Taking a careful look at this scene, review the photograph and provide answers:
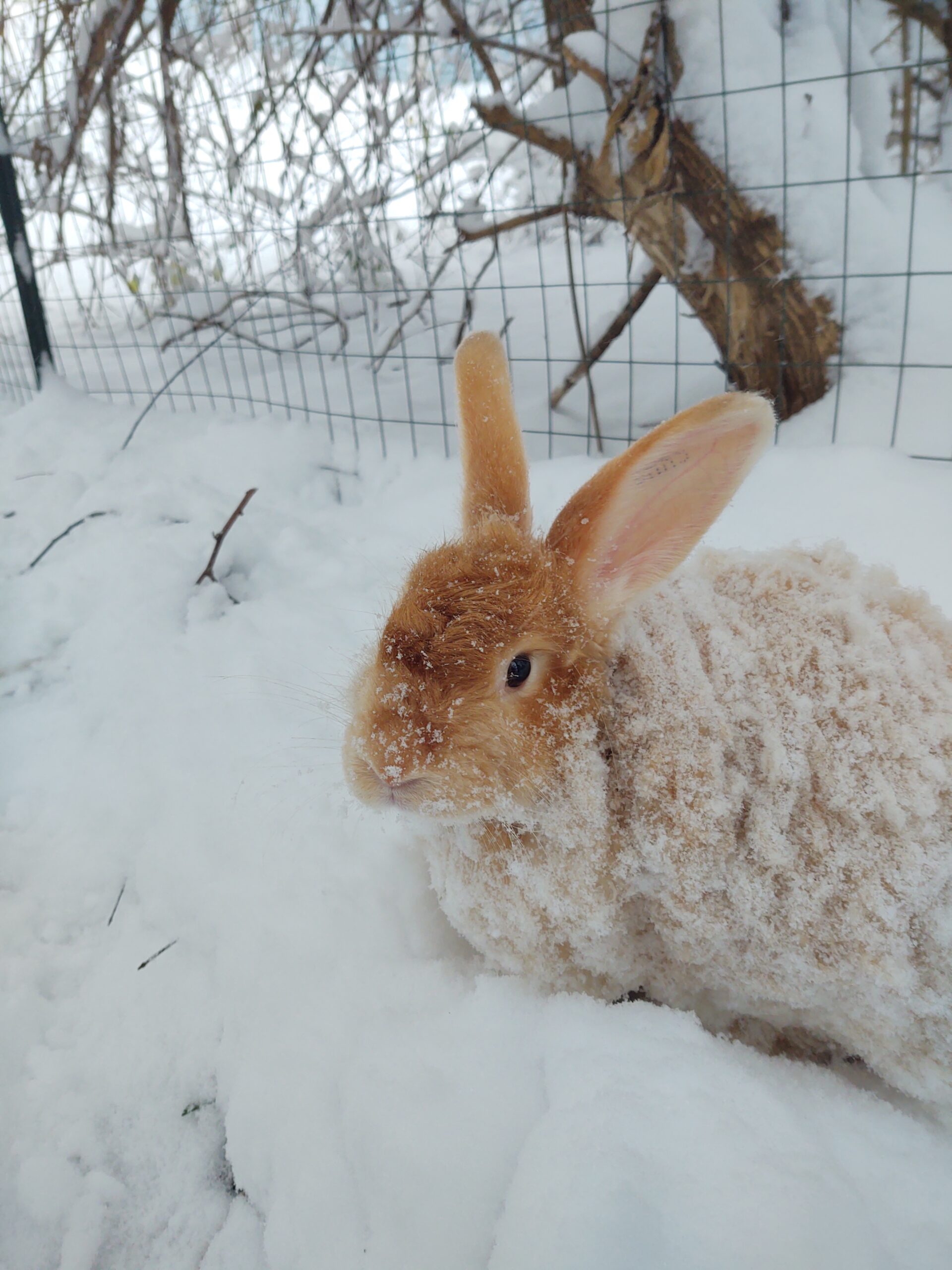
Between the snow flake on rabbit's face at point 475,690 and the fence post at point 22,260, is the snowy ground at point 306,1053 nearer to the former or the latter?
the snow flake on rabbit's face at point 475,690

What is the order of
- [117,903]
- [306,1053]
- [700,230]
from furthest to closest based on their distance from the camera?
[700,230] < [117,903] < [306,1053]

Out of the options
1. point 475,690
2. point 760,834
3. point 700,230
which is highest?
point 700,230

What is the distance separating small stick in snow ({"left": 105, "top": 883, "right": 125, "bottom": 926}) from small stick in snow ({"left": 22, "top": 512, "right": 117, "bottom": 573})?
53.6 inches

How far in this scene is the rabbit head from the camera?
1.04m

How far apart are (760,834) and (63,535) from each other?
228cm

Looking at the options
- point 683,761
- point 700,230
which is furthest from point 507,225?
point 683,761

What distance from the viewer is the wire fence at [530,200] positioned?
7.89 feet

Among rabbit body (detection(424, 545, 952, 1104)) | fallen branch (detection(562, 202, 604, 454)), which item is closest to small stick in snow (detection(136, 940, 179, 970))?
rabbit body (detection(424, 545, 952, 1104))

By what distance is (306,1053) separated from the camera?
1.15m

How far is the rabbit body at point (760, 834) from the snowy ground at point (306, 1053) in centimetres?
11

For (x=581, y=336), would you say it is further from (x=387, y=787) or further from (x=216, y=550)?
(x=387, y=787)

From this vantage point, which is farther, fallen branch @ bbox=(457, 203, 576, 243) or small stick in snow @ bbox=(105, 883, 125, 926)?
fallen branch @ bbox=(457, 203, 576, 243)

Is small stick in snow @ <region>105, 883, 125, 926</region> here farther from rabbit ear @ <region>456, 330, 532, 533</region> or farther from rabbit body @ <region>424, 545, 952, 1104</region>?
rabbit ear @ <region>456, 330, 532, 533</region>

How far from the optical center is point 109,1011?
1.25 metres
